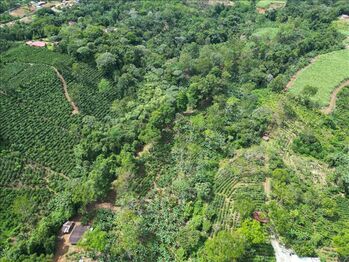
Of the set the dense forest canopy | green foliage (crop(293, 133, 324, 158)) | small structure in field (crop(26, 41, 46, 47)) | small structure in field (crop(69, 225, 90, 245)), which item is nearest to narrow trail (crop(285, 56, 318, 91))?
the dense forest canopy

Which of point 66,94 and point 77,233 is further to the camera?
point 66,94

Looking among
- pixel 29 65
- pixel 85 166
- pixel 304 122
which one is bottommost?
pixel 304 122

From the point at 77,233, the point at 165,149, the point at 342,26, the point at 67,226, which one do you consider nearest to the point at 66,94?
the point at 165,149

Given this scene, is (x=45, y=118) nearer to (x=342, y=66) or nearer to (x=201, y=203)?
(x=201, y=203)

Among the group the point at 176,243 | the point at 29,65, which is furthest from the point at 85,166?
→ the point at 29,65

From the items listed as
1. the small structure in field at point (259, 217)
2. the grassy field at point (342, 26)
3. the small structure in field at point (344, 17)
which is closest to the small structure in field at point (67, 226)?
the small structure in field at point (259, 217)

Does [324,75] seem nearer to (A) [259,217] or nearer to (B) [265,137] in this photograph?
(B) [265,137]
